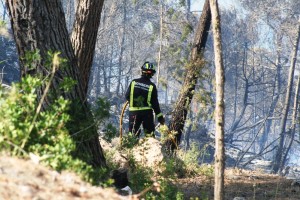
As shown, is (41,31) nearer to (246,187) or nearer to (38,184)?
(38,184)

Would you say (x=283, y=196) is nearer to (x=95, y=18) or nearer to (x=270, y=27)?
(x=95, y=18)

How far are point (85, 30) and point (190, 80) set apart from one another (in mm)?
4221

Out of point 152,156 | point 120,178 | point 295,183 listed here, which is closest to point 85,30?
point 120,178

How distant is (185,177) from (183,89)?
93.1 inches

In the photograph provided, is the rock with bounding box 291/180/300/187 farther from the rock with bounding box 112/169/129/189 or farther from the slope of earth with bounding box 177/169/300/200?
the rock with bounding box 112/169/129/189

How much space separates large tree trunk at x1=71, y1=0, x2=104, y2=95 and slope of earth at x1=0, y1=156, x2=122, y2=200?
4.39 metres

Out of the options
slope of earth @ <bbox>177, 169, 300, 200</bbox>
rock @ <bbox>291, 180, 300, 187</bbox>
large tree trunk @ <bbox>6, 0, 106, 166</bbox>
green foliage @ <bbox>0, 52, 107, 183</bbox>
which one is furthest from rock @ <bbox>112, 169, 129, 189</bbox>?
rock @ <bbox>291, 180, 300, 187</bbox>

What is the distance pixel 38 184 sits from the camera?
10.7 feet

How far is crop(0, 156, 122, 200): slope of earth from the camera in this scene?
10.2 feet

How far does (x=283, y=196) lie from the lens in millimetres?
8672

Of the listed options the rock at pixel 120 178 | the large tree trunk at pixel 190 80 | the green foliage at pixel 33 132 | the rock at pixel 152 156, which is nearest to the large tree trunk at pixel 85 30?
the rock at pixel 120 178

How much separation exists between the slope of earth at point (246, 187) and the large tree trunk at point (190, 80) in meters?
1.71

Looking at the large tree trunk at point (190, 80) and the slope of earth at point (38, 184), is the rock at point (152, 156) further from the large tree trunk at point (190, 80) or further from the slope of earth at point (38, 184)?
the slope of earth at point (38, 184)

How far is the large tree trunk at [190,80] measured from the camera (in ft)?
38.4
